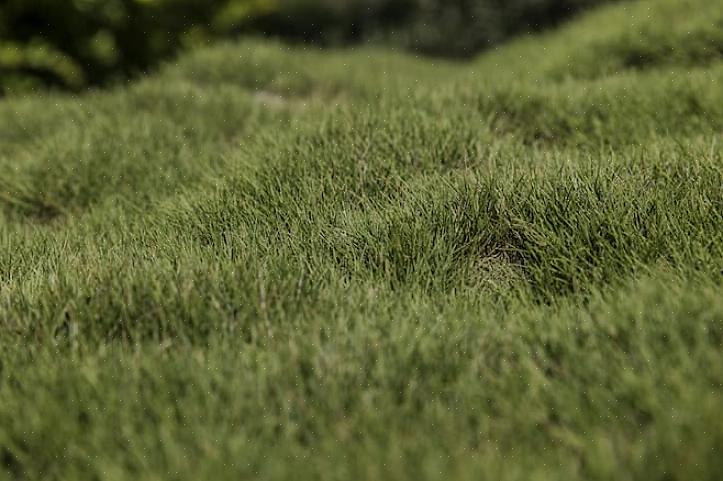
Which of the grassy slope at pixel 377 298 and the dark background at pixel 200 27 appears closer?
the grassy slope at pixel 377 298

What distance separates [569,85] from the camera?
3871 millimetres

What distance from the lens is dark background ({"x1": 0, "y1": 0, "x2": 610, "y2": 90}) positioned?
5.70 meters

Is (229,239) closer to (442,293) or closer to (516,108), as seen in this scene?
(442,293)

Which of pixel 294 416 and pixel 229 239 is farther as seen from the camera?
pixel 229 239

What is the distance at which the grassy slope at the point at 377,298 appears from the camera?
50.9 inches

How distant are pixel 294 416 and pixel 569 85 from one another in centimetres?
313

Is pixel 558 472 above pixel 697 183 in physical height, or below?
below

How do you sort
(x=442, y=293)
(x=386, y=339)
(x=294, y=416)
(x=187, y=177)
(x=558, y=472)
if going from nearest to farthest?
(x=558, y=472) < (x=294, y=416) < (x=386, y=339) < (x=442, y=293) < (x=187, y=177)

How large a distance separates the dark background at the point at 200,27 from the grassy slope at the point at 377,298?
9.40ft

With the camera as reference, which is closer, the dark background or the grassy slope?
the grassy slope

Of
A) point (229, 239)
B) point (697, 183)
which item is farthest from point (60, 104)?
point (697, 183)

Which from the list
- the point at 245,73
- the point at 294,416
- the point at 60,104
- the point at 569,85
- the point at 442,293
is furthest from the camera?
the point at 245,73

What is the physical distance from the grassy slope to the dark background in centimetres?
287

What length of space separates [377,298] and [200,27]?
23.4 feet
